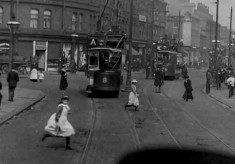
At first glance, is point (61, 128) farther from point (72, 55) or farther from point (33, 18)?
point (72, 55)

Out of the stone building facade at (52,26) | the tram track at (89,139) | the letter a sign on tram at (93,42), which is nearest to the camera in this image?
the tram track at (89,139)

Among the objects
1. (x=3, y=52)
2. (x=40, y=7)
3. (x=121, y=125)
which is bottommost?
(x=121, y=125)

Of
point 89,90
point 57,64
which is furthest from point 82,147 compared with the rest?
point 57,64

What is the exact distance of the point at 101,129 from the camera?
1436cm

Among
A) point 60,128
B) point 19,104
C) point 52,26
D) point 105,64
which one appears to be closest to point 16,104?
point 19,104

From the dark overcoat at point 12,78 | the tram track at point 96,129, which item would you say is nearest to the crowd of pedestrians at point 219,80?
the tram track at point 96,129

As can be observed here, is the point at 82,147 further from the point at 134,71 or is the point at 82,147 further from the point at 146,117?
the point at 134,71

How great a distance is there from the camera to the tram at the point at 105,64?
2388 cm

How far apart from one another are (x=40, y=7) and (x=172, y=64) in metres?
17.4

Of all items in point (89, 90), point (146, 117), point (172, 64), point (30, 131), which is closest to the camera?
point (30, 131)

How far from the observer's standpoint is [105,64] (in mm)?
24672

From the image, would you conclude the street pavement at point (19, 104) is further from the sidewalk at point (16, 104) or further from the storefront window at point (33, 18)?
the storefront window at point (33, 18)

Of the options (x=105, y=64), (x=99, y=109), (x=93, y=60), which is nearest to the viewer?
(x=99, y=109)

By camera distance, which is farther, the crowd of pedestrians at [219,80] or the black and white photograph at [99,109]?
the crowd of pedestrians at [219,80]
